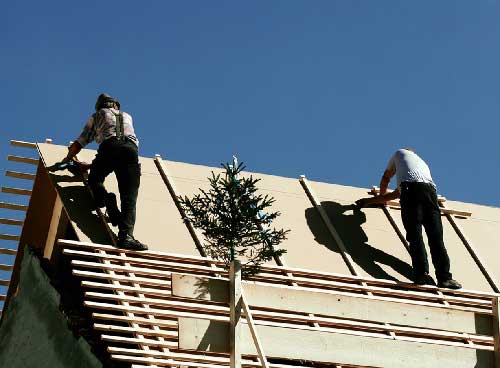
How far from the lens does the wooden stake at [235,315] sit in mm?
6762

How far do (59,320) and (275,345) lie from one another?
8.22 feet

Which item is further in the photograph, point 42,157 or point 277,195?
point 277,195

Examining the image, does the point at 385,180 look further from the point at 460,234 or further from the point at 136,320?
the point at 136,320

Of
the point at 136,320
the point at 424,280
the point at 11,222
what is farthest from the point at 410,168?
the point at 11,222

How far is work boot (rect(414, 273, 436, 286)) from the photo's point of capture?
1006cm

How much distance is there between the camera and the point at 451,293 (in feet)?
33.1

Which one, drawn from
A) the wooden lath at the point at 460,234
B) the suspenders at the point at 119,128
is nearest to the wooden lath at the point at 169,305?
the wooden lath at the point at 460,234

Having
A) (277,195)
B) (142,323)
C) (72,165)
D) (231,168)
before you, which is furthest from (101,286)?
(277,195)

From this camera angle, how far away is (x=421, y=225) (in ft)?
33.4

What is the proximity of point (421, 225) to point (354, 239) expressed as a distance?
736 mm

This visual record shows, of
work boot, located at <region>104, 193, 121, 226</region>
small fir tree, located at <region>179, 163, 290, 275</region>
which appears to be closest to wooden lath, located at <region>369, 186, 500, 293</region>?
small fir tree, located at <region>179, 163, 290, 275</region>

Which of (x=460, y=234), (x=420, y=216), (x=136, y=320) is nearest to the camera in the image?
(x=136, y=320)

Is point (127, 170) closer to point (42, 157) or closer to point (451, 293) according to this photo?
point (42, 157)

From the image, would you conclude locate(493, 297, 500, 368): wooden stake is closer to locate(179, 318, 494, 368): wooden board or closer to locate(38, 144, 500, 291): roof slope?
locate(179, 318, 494, 368): wooden board
